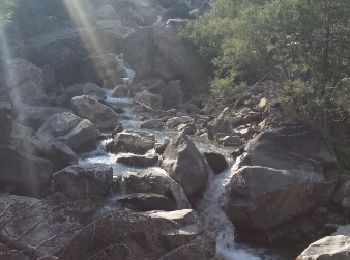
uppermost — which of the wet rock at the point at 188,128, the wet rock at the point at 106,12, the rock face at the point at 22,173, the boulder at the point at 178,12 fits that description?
the wet rock at the point at 106,12

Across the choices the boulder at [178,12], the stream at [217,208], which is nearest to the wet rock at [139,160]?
the stream at [217,208]

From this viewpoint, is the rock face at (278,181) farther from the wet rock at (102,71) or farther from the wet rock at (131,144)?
the wet rock at (102,71)

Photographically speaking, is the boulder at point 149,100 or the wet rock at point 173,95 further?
the wet rock at point 173,95

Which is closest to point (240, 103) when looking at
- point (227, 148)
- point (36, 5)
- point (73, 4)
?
point (227, 148)

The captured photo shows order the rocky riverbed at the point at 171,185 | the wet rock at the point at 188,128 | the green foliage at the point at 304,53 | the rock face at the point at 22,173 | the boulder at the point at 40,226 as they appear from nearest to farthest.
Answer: the boulder at the point at 40,226, the rocky riverbed at the point at 171,185, the rock face at the point at 22,173, the green foliage at the point at 304,53, the wet rock at the point at 188,128

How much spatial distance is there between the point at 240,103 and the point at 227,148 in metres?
7.91

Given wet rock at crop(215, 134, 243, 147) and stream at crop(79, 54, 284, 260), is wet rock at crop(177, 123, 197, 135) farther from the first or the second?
wet rock at crop(215, 134, 243, 147)

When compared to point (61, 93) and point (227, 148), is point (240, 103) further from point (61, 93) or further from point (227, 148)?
point (61, 93)

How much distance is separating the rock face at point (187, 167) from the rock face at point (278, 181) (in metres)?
1.24

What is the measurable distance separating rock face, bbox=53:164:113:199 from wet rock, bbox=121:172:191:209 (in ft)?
2.38

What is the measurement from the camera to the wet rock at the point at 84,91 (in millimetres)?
35312

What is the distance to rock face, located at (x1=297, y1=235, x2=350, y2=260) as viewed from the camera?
36.1 feet

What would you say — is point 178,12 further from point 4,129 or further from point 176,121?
point 4,129

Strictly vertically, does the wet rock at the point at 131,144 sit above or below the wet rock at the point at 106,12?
below
